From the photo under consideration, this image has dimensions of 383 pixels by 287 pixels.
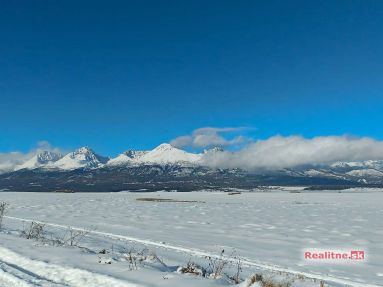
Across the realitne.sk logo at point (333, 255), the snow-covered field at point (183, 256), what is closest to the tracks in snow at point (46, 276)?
the snow-covered field at point (183, 256)

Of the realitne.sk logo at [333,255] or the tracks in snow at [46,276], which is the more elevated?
the tracks in snow at [46,276]

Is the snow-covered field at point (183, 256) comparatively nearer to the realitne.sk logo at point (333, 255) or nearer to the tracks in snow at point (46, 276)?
the tracks in snow at point (46, 276)

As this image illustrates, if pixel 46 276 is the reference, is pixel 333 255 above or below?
below

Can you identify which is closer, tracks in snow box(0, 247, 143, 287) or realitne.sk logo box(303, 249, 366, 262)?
tracks in snow box(0, 247, 143, 287)

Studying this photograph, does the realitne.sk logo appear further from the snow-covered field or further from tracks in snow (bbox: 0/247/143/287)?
tracks in snow (bbox: 0/247/143/287)

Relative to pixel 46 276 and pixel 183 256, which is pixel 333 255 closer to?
pixel 183 256

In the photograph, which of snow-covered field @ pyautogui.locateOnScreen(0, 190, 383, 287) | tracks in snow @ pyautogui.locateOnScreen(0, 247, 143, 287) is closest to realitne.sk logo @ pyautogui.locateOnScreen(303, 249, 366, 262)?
snow-covered field @ pyautogui.locateOnScreen(0, 190, 383, 287)

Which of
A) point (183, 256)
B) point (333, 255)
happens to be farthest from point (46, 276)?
point (333, 255)

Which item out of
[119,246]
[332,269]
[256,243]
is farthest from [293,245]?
[119,246]

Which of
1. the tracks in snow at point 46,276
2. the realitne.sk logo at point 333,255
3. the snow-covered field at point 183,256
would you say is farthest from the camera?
the realitne.sk logo at point 333,255

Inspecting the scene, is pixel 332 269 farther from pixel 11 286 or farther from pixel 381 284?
pixel 11 286

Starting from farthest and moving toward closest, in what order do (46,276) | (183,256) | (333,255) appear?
Result: (333,255) < (183,256) < (46,276)

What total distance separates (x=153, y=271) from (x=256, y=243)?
30.1 feet

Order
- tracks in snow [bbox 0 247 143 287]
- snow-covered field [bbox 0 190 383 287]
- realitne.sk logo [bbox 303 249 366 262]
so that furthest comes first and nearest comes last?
realitne.sk logo [bbox 303 249 366 262]
snow-covered field [bbox 0 190 383 287]
tracks in snow [bbox 0 247 143 287]
